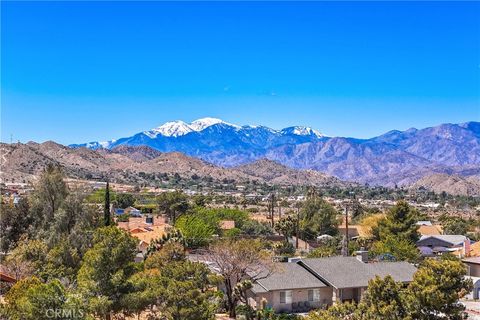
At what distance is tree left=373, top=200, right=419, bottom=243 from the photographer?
195 feet

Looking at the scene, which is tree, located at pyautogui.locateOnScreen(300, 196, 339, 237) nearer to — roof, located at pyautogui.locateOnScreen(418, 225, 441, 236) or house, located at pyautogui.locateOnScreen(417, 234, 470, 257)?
roof, located at pyautogui.locateOnScreen(418, 225, 441, 236)

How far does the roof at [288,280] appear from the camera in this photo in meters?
35.5

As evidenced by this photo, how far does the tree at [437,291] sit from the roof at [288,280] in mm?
13754

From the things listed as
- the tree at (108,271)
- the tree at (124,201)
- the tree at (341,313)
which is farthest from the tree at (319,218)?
the tree at (341,313)

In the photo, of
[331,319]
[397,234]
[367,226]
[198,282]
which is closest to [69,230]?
[198,282]

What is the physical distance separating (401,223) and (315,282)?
25.7 m

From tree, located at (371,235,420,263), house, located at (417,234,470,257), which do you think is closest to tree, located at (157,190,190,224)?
house, located at (417,234,470,257)

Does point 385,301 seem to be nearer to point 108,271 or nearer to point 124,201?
point 108,271

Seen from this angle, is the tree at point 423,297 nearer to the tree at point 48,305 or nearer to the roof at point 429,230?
the tree at point 48,305

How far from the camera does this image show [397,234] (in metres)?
59.3

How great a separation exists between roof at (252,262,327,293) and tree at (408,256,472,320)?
13754 millimetres

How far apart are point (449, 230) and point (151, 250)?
4959 cm

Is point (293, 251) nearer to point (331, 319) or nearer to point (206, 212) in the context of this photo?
point (206, 212)

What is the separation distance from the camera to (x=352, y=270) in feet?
126
